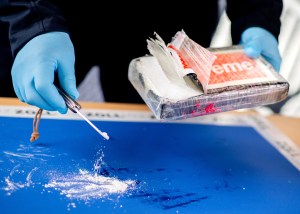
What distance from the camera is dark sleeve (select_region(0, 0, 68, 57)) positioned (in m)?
0.82

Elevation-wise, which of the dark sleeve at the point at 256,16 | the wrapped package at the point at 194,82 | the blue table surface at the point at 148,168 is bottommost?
the blue table surface at the point at 148,168

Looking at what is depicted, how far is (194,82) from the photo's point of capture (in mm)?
814

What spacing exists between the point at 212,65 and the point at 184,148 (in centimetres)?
23

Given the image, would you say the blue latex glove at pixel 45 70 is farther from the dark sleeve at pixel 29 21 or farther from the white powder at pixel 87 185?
the white powder at pixel 87 185

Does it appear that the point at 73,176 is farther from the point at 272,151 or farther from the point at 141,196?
the point at 272,151

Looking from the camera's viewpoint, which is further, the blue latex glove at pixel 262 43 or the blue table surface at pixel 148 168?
the blue latex glove at pixel 262 43

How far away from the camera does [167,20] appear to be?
1185 millimetres

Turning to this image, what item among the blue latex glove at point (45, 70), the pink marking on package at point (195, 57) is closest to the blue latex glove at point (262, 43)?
the pink marking on package at point (195, 57)

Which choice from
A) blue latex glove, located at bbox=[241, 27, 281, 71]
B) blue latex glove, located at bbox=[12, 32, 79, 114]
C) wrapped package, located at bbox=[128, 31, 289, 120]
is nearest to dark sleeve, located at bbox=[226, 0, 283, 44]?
blue latex glove, located at bbox=[241, 27, 281, 71]

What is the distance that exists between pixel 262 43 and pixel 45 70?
0.54 metres

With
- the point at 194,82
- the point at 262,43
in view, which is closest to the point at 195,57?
the point at 194,82

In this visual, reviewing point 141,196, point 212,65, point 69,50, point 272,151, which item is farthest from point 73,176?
point 272,151

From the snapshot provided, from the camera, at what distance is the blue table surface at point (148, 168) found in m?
0.75

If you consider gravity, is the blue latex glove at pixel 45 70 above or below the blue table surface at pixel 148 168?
above
